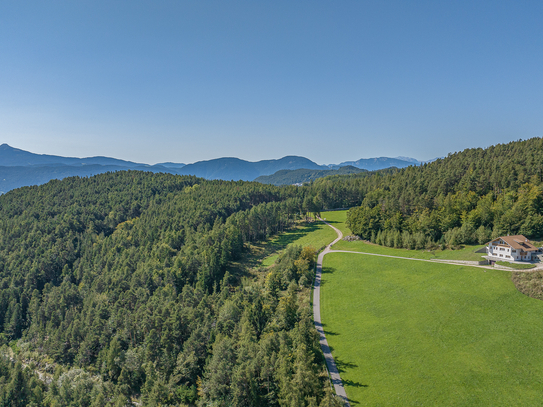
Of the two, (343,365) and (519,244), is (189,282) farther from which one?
(519,244)

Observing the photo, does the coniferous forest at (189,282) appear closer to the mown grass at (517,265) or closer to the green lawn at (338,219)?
the green lawn at (338,219)

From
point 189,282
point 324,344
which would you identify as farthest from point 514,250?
point 189,282

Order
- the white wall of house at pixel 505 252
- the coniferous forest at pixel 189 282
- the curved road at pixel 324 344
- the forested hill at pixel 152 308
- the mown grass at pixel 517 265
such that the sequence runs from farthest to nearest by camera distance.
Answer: the white wall of house at pixel 505 252, the mown grass at pixel 517 265, the coniferous forest at pixel 189 282, the forested hill at pixel 152 308, the curved road at pixel 324 344

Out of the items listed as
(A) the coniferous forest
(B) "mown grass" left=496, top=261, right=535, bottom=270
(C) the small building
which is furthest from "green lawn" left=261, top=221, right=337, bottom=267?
(B) "mown grass" left=496, top=261, right=535, bottom=270

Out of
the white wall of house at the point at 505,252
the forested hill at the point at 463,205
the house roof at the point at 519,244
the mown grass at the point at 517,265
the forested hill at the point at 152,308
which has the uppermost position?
the forested hill at the point at 463,205

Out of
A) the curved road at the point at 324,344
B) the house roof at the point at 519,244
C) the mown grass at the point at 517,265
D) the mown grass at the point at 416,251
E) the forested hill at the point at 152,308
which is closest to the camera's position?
the curved road at the point at 324,344

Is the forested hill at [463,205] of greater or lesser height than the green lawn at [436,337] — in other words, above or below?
above

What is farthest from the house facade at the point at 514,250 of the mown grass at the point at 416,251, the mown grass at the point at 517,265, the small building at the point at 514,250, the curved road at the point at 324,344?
the curved road at the point at 324,344
